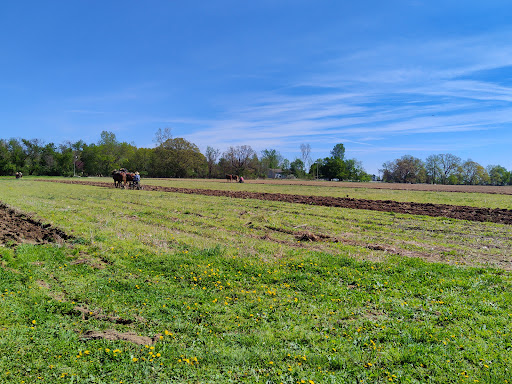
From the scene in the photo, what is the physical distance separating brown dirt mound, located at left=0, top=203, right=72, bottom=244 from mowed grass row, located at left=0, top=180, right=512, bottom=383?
0.59 metres

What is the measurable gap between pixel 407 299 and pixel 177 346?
461cm

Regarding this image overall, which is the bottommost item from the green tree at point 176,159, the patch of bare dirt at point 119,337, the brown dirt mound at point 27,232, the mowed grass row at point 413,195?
the patch of bare dirt at point 119,337

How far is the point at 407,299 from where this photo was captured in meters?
6.10

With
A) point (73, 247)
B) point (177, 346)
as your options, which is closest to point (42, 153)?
point (73, 247)

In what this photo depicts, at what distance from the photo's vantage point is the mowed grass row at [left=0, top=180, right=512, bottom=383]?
4020 mm

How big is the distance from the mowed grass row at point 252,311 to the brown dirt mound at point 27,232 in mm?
595

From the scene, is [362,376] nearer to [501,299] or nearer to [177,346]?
[177,346]

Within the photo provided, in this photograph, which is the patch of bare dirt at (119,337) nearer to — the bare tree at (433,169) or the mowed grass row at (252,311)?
the mowed grass row at (252,311)

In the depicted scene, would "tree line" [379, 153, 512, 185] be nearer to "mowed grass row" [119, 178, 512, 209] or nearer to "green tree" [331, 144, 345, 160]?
"green tree" [331, 144, 345, 160]

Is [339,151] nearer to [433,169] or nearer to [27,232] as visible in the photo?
[433,169]

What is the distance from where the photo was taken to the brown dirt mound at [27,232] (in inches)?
353

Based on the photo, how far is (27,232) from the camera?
32.1 ft

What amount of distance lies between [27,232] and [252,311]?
28.3ft

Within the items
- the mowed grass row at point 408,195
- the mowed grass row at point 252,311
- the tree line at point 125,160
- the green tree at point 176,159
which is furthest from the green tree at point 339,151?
the mowed grass row at point 252,311
